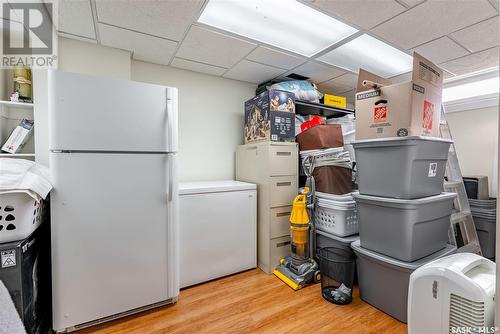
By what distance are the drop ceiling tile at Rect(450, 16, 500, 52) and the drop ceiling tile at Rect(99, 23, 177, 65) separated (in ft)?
8.11

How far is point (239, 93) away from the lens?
291cm

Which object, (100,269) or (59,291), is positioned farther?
(100,269)

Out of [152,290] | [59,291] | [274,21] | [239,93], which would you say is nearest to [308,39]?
[274,21]

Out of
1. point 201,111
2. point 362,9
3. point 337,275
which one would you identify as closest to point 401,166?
point 337,275

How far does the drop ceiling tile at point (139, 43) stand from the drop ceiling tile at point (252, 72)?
71 centimetres

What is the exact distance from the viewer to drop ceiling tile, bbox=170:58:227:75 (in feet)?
7.67

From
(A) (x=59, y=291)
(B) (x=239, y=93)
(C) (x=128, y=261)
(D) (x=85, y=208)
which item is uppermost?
(B) (x=239, y=93)

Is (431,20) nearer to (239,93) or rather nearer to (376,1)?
(376,1)

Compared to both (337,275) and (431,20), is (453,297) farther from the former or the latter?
(431,20)

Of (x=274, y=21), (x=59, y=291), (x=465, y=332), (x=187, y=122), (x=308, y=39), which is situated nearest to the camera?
(x=465, y=332)

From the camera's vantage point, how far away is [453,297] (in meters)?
1.03

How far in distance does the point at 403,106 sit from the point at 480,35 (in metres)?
1.23

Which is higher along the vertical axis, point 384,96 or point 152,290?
point 384,96

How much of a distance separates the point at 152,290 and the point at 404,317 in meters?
1.80
